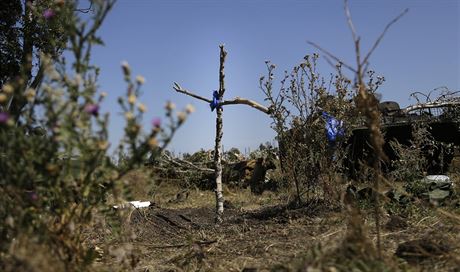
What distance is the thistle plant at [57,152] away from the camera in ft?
6.75

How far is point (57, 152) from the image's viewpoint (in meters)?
2.25

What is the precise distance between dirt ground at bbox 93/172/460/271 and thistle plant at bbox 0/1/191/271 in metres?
0.35

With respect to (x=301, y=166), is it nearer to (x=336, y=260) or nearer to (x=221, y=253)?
→ (x=221, y=253)

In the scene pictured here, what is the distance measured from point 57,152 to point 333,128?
12.7 feet

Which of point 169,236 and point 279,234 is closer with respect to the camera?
point 279,234

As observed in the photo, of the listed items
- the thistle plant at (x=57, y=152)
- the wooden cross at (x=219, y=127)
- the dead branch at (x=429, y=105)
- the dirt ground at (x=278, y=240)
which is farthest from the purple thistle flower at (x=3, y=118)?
the dead branch at (x=429, y=105)

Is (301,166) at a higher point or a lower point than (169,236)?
higher

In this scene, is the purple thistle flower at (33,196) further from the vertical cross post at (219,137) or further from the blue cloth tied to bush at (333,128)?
the blue cloth tied to bush at (333,128)

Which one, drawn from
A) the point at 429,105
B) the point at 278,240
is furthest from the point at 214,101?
the point at 429,105

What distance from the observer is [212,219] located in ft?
19.9

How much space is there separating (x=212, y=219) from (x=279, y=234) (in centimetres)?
189

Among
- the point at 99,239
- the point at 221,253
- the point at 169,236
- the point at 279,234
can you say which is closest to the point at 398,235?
the point at 279,234

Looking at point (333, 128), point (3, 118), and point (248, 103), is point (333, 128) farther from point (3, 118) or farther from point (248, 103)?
point (3, 118)

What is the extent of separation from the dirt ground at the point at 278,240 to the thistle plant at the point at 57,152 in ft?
1.15
